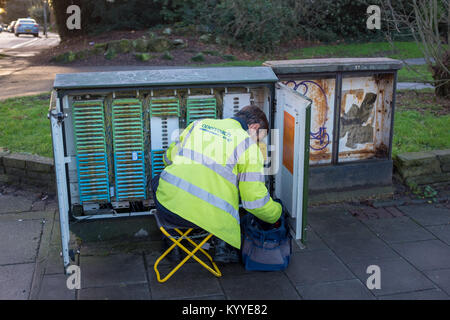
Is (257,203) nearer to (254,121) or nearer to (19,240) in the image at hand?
(254,121)

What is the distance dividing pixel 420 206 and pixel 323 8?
56.1 ft

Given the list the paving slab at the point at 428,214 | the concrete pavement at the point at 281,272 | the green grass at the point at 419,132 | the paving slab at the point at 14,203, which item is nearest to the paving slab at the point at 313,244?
the concrete pavement at the point at 281,272

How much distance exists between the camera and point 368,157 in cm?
637

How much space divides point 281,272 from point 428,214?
7.47ft

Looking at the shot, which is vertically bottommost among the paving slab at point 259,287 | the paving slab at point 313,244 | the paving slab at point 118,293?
the paving slab at point 313,244

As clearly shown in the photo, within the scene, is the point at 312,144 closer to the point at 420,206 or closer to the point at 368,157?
the point at 368,157

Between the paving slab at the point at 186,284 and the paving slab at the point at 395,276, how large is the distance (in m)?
1.34

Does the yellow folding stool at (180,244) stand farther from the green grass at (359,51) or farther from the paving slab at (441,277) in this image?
the green grass at (359,51)

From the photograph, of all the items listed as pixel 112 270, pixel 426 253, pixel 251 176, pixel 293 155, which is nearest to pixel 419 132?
pixel 426 253

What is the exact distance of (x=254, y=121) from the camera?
14.8 feet

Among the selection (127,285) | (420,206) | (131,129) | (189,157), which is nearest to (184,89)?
(131,129)

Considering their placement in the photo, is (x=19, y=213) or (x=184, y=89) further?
(x=19, y=213)

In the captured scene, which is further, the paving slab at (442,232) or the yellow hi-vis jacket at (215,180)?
the paving slab at (442,232)

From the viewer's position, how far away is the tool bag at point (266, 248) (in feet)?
15.0
